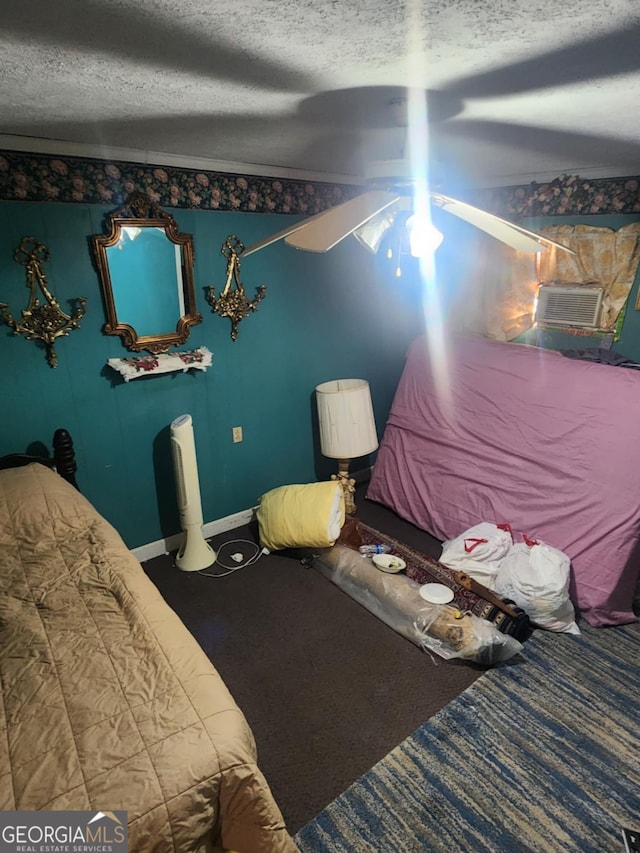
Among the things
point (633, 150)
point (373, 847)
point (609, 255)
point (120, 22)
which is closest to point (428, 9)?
point (120, 22)

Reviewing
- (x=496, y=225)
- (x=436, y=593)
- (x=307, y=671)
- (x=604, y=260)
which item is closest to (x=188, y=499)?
(x=307, y=671)

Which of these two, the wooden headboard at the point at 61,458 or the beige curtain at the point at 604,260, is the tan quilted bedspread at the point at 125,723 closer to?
the wooden headboard at the point at 61,458

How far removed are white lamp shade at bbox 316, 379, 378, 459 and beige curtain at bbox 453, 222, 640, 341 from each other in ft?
3.73

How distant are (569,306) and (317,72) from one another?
255 cm

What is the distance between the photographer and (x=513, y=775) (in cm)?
180

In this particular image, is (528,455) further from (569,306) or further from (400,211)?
(400,211)

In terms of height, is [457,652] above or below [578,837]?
above

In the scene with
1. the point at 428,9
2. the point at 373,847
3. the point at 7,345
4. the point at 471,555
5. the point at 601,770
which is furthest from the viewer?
the point at 471,555

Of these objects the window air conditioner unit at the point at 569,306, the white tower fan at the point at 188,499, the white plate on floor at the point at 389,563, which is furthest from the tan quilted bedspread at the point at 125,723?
the window air conditioner unit at the point at 569,306

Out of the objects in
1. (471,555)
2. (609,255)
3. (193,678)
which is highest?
(609,255)

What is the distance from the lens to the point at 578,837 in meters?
1.61

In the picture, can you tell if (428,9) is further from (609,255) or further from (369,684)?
(609,255)

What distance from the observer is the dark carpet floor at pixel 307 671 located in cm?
187

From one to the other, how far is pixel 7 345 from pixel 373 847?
2.59 meters
